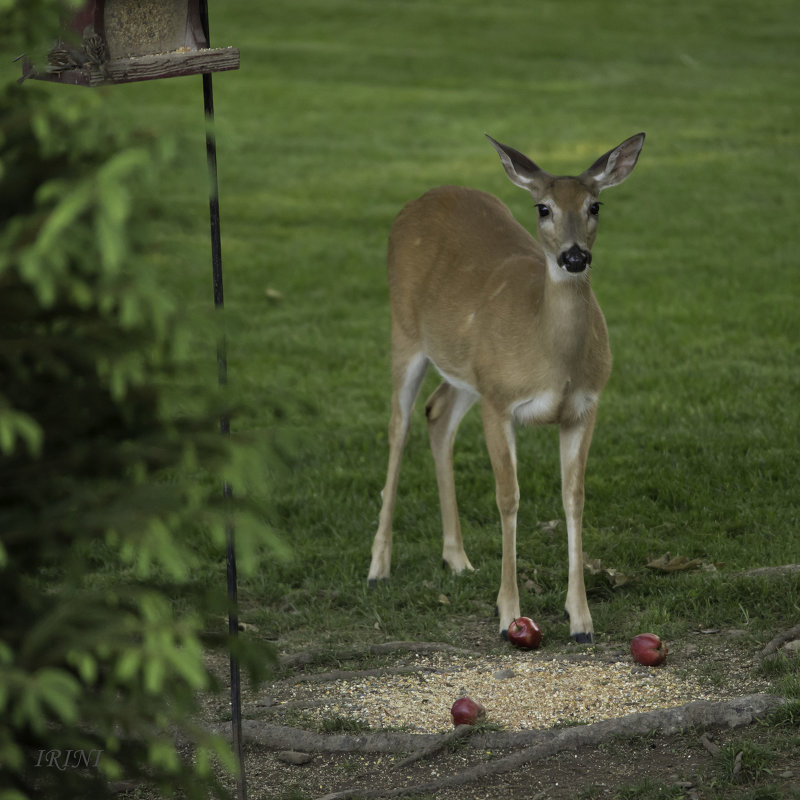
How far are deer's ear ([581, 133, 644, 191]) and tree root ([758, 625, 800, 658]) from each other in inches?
79.7

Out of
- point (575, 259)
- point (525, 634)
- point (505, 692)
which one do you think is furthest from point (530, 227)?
point (505, 692)

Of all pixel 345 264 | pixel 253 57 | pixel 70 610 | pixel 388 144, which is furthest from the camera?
pixel 253 57

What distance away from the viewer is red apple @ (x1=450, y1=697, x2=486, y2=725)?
16.7 feet

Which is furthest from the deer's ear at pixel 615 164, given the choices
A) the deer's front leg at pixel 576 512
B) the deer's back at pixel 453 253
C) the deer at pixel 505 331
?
the deer's front leg at pixel 576 512

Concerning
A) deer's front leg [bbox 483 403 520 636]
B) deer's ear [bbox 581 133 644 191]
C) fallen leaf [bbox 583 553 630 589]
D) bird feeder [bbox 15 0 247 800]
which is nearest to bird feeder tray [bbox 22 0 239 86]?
bird feeder [bbox 15 0 247 800]

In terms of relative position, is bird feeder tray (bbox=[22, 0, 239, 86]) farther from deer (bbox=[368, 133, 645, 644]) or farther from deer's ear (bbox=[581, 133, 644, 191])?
deer's ear (bbox=[581, 133, 644, 191])

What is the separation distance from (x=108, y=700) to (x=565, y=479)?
3975 millimetres

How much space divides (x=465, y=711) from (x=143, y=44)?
8.68 ft

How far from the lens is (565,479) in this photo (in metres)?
6.31

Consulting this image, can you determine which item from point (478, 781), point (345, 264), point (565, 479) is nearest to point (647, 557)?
point (565, 479)

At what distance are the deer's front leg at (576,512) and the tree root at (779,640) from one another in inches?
30.4

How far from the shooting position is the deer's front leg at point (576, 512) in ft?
19.9

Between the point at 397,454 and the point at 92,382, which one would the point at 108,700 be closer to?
the point at 92,382

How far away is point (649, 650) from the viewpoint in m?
5.54
